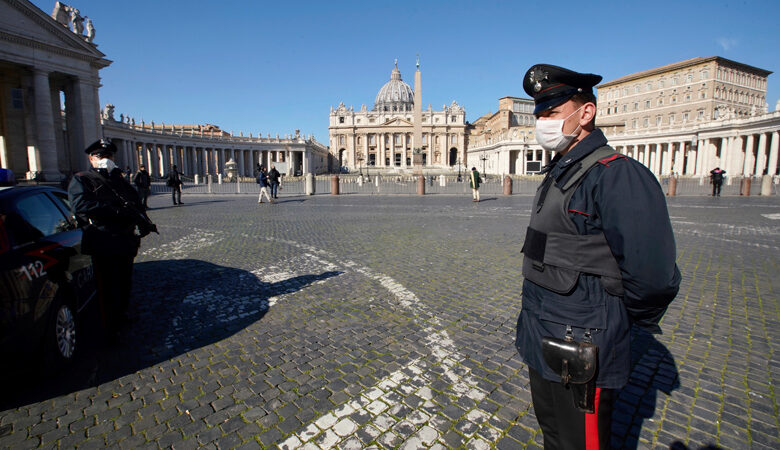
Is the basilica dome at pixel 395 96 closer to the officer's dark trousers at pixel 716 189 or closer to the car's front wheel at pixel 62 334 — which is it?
the officer's dark trousers at pixel 716 189

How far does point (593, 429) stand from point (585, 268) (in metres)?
0.63

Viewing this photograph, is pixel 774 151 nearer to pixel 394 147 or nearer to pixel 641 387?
pixel 641 387

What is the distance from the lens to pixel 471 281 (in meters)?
5.57

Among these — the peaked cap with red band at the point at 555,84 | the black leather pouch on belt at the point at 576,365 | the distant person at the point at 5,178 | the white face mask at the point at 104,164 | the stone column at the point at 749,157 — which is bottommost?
the black leather pouch on belt at the point at 576,365

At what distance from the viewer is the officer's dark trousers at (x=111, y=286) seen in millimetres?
3600

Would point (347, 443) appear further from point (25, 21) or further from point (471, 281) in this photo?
point (25, 21)

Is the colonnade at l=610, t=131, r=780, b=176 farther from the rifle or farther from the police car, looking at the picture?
the police car

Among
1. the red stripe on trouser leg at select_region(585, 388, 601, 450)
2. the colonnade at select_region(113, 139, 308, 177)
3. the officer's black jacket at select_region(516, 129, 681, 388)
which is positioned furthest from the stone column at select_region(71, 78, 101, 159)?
the red stripe on trouser leg at select_region(585, 388, 601, 450)

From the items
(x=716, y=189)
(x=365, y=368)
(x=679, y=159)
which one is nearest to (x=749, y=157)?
(x=679, y=159)

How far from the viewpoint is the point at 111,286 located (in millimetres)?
3715

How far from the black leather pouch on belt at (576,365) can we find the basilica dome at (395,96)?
10847 cm

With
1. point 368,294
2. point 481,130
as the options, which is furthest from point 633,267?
point 481,130

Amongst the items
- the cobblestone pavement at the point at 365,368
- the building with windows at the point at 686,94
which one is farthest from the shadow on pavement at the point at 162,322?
the building with windows at the point at 686,94

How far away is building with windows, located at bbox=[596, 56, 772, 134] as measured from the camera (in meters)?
57.2
